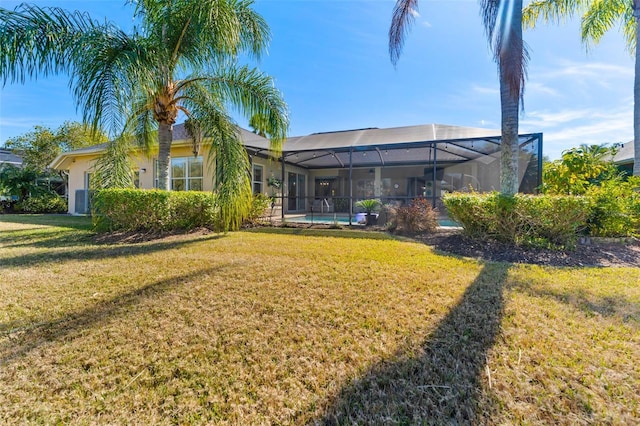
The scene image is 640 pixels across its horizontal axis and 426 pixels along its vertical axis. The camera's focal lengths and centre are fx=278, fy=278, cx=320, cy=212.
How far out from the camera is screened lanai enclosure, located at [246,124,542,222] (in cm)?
932

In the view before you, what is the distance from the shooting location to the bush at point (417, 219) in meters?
7.86

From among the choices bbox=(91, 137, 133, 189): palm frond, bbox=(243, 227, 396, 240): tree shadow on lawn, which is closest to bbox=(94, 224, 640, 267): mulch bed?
bbox=(243, 227, 396, 240): tree shadow on lawn

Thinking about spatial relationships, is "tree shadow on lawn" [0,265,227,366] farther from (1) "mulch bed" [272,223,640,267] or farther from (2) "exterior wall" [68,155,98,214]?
(2) "exterior wall" [68,155,98,214]

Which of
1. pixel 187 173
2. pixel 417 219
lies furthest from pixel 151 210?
pixel 417 219

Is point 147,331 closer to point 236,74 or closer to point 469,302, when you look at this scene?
point 469,302

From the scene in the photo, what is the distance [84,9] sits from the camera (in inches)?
237

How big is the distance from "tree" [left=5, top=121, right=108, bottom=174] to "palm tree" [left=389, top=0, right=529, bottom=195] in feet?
75.8

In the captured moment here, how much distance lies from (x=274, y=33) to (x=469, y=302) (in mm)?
8630

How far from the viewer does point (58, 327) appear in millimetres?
2664

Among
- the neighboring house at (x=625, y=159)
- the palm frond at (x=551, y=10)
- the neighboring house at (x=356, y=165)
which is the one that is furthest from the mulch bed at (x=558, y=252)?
the neighboring house at (x=625, y=159)

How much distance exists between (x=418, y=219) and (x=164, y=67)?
291 inches

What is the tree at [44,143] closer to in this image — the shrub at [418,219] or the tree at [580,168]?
the shrub at [418,219]

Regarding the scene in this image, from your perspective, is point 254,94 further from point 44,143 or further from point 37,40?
point 44,143

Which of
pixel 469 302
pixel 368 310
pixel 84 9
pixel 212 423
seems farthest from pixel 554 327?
pixel 84 9
